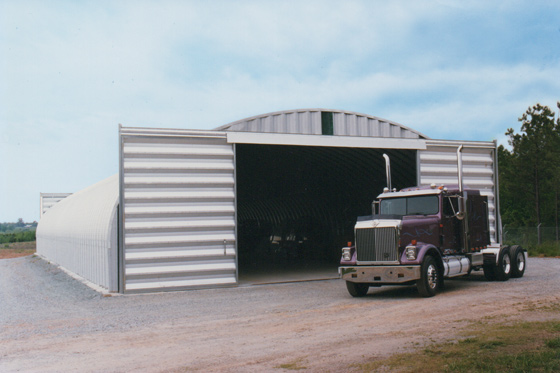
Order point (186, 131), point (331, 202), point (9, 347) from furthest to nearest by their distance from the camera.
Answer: point (331, 202) < point (186, 131) < point (9, 347)

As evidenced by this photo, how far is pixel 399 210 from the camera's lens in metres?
13.9

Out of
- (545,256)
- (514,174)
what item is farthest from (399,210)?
(514,174)

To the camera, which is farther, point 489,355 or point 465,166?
point 465,166

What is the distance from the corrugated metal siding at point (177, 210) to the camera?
1462 centimetres

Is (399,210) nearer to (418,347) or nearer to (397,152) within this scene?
(397,152)

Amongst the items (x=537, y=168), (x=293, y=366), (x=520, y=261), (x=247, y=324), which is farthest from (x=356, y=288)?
(x=537, y=168)

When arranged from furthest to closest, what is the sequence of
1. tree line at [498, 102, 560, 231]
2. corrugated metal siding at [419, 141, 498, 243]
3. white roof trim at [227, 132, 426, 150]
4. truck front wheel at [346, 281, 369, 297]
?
tree line at [498, 102, 560, 231] < corrugated metal siding at [419, 141, 498, 243] < white roof trim at [227, 132, 426, 150] < truck front wheel at [346, 281, 369, 297]

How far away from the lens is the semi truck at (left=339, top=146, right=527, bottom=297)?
1245cm

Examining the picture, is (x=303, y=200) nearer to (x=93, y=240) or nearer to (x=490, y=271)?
(x=93, y=240)

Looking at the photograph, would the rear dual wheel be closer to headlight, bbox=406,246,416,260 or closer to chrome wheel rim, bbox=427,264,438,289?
chrome wheel rim, bbox=427,264,438,289

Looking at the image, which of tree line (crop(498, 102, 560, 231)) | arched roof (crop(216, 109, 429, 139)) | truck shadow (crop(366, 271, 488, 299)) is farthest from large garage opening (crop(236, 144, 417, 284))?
tree line (crop(498, 102, 560, 231))

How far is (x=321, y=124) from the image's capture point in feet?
54.3

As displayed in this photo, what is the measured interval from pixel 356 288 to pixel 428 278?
1652 mm

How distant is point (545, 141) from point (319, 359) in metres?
38.3
